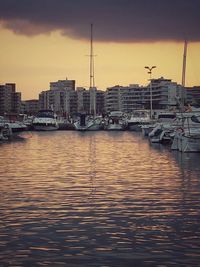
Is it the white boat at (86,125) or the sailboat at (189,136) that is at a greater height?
the sailboat at (189,136)

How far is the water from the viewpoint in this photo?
11.4 meters

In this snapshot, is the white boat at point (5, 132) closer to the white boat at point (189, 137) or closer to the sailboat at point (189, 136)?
the sailboat at point (189, 136)

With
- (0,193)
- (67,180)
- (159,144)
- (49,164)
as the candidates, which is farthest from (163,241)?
(159,144)

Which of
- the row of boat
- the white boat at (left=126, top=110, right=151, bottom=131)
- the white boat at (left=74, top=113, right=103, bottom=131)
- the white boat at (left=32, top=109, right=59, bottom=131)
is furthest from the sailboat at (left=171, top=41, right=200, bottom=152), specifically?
the white boat at (left=74, top=113, right=103, bottom=131)

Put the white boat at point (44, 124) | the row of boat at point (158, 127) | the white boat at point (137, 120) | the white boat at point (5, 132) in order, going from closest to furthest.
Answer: the row of boat at point (158, 127) → the white boat at point (5, 132) → the white boat at point (44, 124) → the white boat at point (137, 120)

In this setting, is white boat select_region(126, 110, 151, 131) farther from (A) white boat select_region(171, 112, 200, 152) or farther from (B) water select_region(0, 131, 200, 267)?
(B) water select_region(0, 131, 200, 267)

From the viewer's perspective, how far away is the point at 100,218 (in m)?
15.4

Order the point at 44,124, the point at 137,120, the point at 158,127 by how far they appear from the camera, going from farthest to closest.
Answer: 1. the point at 137,120
2. the point at 44,124
3. the point at 158,127

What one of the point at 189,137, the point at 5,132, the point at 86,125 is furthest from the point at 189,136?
the point at 86,125

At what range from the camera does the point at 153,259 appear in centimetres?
1106

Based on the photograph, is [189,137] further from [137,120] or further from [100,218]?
[137,120]

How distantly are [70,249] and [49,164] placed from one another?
70.4 feet

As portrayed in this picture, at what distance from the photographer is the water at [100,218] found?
11352 millimetres

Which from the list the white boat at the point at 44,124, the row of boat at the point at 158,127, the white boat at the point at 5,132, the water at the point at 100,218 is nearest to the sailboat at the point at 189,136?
the row of boat at the point at 158,127
